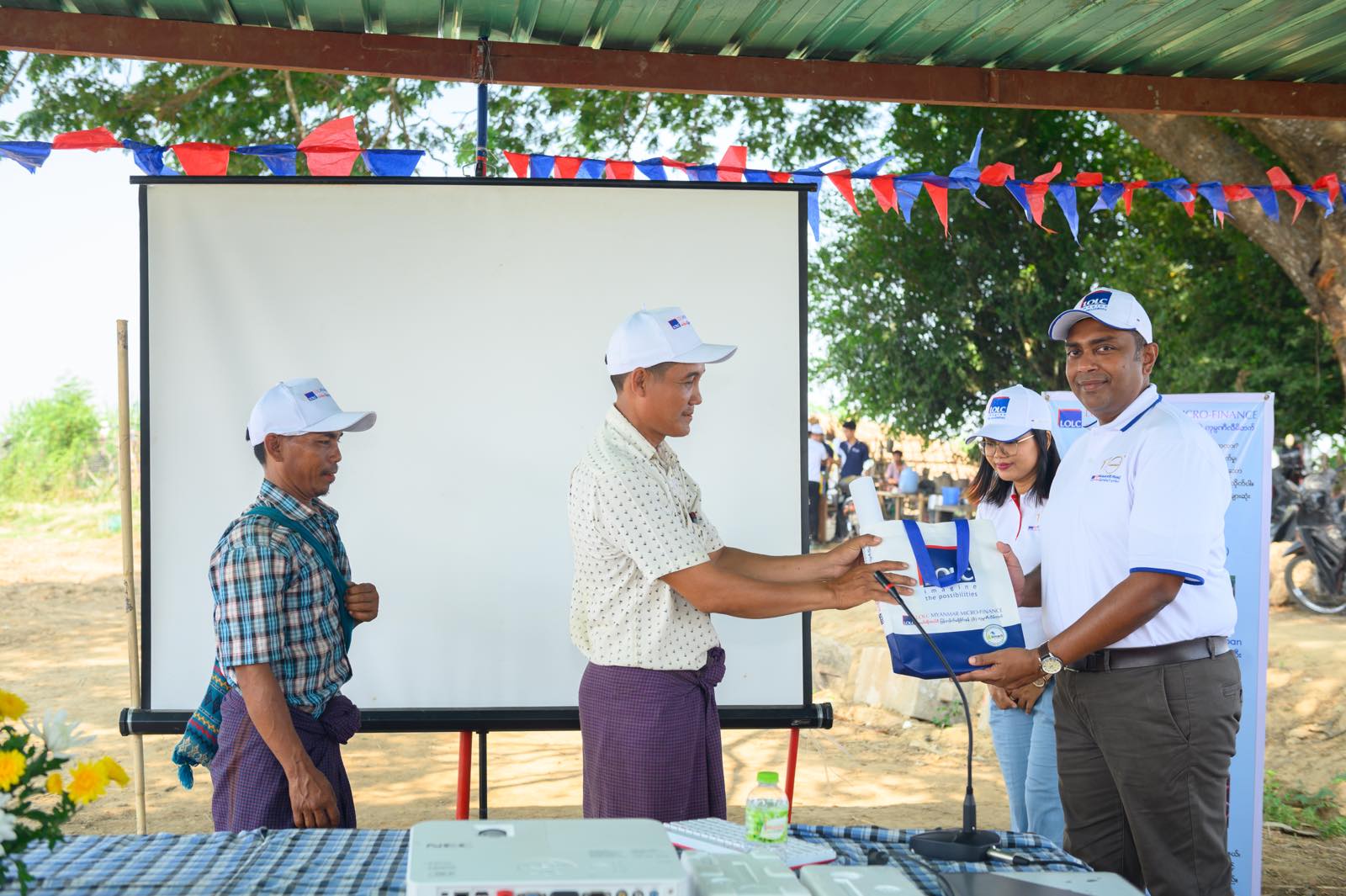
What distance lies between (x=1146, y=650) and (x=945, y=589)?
24.5 inches

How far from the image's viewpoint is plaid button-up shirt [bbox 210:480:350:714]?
2539 mm

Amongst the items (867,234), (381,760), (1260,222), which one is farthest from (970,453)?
(381,760)

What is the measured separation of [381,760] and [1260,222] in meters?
6.61

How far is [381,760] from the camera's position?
698cm

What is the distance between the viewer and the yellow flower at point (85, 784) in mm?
1528

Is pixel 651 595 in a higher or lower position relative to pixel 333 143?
lower

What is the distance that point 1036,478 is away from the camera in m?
3.86

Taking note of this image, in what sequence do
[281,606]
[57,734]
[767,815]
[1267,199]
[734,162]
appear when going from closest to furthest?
1. [57,734]
2. [767,815]
3. [281,606]
4. [734,162]
5. [1267,199]

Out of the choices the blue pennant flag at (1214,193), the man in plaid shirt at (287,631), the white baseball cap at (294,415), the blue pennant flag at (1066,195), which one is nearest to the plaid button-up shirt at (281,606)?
the man in plaid shirt at (287,631)

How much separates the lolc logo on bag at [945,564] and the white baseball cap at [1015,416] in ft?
4.61

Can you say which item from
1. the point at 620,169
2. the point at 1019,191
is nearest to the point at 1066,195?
the point at 1019,191

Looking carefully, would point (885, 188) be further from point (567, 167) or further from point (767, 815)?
point (767, 815)

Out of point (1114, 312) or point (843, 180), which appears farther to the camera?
point (843, 180)

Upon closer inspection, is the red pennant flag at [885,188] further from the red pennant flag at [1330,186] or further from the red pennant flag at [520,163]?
the red pennant flag at [1330,186]
